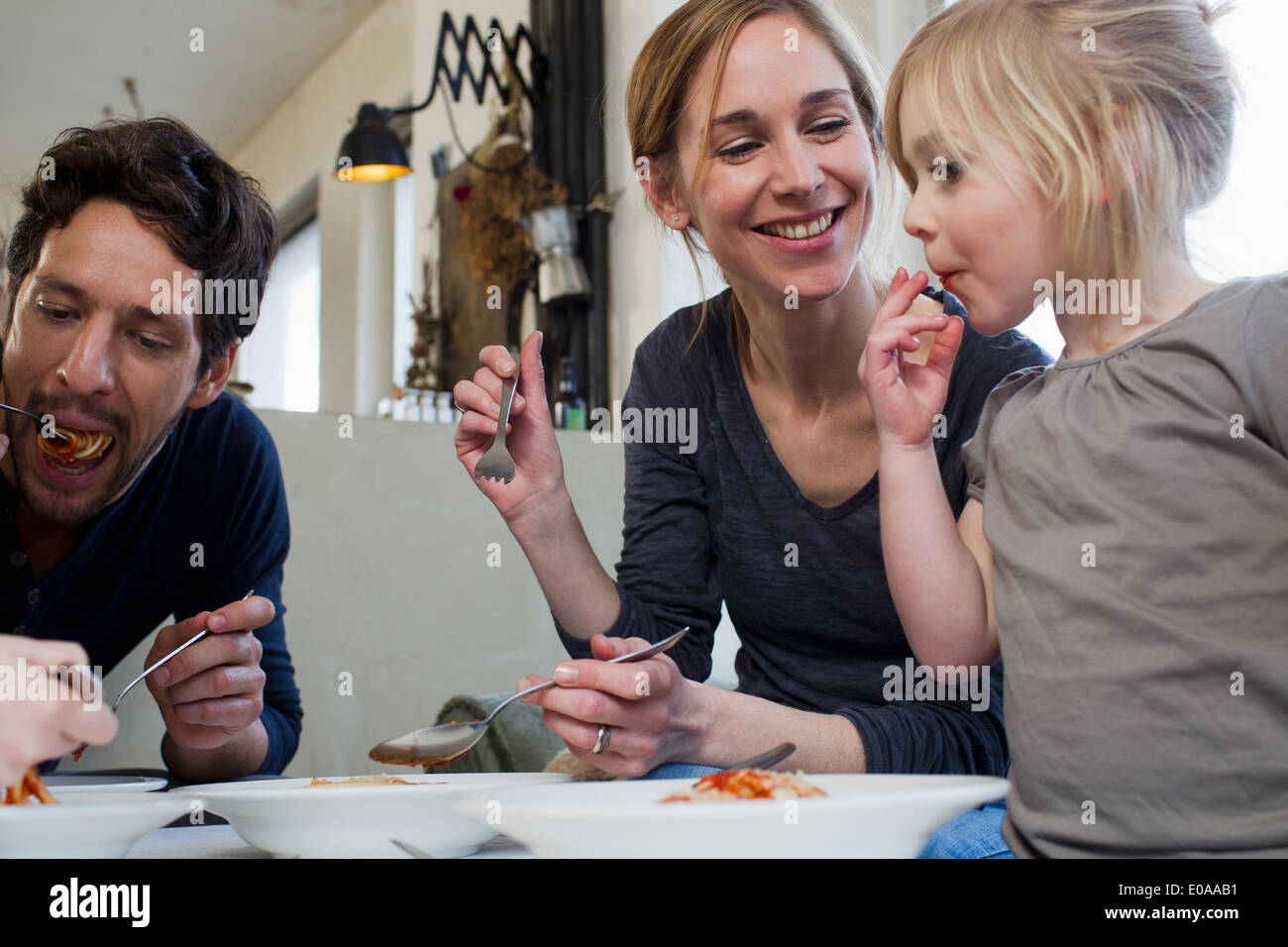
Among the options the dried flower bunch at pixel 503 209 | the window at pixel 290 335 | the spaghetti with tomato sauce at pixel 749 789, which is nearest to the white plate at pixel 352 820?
the spaghetti with tomato sauce at pixel 749 789

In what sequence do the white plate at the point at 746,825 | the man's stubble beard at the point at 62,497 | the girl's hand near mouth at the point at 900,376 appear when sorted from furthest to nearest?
the man's stubble beard at the point at 62,497
the girl's hand near mouth at the point at 900,376
the white plate at the point at 746,825

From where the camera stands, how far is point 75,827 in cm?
57

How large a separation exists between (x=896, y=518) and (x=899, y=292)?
0.19m

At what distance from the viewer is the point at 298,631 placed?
224 cm

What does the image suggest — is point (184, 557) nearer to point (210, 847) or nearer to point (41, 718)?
point (210, 847)

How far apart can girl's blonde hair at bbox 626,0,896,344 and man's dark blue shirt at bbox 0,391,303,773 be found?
754 millimetres

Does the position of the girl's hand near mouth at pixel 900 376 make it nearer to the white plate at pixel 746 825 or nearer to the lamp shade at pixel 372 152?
the white plate at pixel 746 825

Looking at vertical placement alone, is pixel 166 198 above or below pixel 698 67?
below

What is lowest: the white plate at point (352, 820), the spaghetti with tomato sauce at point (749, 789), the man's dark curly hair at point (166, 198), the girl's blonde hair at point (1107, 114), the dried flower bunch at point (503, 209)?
the white plate at point (352, 820)

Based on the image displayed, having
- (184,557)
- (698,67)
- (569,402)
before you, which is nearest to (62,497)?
(184,557)

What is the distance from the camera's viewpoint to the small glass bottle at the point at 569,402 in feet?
9.69

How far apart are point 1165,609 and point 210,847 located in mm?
633

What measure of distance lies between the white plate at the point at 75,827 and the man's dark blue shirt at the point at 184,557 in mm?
948
